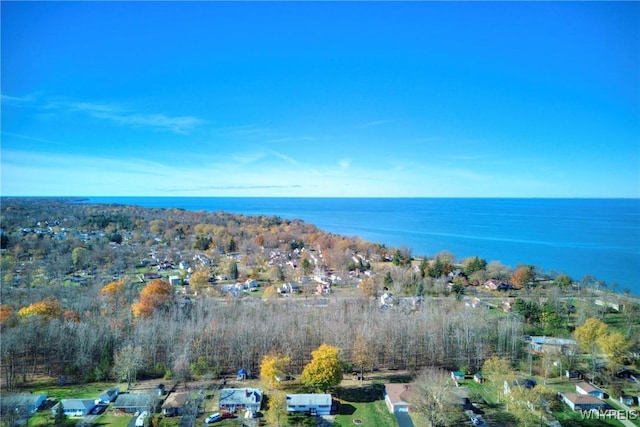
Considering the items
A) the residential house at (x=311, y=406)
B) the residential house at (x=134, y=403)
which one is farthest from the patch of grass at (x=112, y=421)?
the residential house at (x=311, y=406)

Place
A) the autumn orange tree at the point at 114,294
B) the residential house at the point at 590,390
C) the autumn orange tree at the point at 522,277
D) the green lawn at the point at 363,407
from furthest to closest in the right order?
the autumn orange tree at the point at 522,277, the autumn orange tree at the point at 114,294, the residential house at the point at 590,390, the green lawn at the point at 363,407

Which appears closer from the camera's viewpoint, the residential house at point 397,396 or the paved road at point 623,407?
the paved road at point 623,407

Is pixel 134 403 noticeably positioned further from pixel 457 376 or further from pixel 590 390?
pixel 590 390

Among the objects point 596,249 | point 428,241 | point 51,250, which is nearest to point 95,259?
point 51,250

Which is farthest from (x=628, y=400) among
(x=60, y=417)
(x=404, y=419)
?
(x=60, y=417)

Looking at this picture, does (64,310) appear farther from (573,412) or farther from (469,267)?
(469,267)

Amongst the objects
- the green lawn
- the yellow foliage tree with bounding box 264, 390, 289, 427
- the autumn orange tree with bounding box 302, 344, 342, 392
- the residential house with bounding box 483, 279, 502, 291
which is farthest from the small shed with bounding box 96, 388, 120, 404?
the residential house with bounding box 483, 279, 502, 291

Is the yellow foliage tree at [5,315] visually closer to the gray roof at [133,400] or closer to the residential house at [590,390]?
the gray roof at [133,400]
